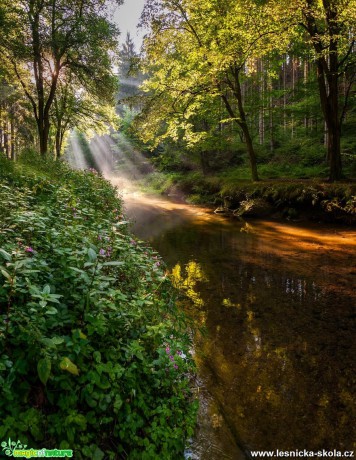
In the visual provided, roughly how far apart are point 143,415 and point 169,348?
64 cm

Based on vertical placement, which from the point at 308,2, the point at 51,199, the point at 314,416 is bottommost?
the point at 314,416

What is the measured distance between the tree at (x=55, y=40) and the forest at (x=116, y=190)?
0.08 meters

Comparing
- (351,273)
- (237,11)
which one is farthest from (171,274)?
(237,11)

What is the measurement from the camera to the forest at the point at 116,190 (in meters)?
2.17

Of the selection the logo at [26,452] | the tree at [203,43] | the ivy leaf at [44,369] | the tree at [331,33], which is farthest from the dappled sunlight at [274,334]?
the tree at [203,43]

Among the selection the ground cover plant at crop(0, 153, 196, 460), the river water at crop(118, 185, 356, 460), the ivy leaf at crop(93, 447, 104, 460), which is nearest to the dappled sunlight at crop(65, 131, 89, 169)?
the river water at crop(118, 185, 356, 460)

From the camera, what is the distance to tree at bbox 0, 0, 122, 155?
13.6m

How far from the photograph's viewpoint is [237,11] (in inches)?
551

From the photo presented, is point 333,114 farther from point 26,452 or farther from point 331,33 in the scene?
point 26,452

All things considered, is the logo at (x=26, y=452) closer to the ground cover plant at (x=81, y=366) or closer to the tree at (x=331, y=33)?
the ground cover plant at (x=81, y=366)

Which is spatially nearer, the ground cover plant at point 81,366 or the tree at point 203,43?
the ground cover plant at point 81,366

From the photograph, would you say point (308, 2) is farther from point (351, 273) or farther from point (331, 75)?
point (351, 273)

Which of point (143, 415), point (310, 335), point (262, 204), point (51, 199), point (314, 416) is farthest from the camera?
point (262, 204)

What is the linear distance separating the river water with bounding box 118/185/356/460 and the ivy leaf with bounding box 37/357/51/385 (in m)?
1.68
